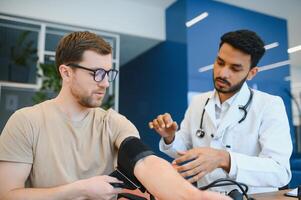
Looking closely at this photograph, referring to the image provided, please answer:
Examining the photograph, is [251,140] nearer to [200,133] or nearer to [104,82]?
[200,133]

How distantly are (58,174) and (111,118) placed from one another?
0.29 metres

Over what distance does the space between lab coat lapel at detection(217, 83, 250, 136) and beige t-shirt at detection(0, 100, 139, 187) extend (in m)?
0.53

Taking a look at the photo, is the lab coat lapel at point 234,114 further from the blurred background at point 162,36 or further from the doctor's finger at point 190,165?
the blurred background at point 162,36

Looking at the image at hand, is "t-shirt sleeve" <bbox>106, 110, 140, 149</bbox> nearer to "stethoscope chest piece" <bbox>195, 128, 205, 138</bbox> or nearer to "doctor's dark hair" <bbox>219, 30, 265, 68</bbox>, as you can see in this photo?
"stethoscope chest piece" <bbox>195, 128, 205, 138</bbox>

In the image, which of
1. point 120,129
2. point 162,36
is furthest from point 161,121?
point 162,36

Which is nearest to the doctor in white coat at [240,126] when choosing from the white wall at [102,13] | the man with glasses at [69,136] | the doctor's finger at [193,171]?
the doctor's finger at [193,171]

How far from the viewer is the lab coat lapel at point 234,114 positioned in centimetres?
137

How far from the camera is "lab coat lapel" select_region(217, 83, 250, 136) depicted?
1.37 meters

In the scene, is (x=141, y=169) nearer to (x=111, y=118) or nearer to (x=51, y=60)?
(x=111, y=118)

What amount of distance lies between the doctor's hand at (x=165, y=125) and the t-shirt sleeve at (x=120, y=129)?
18cm

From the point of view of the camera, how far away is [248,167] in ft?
3.75

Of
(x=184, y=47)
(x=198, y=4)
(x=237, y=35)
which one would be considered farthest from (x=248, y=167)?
(x=198, y=4)

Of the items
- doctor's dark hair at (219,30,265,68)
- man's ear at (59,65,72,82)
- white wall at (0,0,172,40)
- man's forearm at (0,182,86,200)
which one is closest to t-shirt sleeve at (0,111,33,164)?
man's forearm at (0,182,86,200)

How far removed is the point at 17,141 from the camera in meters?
0.95
